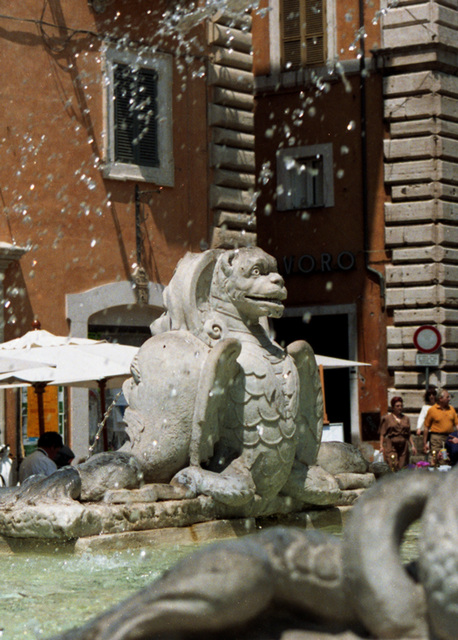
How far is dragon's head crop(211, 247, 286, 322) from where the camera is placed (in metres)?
5.09

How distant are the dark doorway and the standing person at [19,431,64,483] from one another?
11168 mm

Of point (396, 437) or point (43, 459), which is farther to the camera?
point (396, 437)

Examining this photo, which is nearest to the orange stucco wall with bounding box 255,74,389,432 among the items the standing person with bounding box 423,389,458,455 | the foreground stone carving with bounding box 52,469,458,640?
the standing person with bounding box 423,389,458,455

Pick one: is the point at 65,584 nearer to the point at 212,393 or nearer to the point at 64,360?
the point at 212,393

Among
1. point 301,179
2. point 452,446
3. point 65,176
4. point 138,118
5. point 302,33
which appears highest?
point 302,33

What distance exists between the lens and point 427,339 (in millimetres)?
16922

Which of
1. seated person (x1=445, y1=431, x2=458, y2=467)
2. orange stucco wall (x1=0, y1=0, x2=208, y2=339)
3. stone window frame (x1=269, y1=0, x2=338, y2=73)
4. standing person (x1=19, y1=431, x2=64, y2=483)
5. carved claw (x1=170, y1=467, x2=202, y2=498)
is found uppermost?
stone window frame (x1=269, y1=0, x2=338, y2=73)

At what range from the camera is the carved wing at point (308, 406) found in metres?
5.20

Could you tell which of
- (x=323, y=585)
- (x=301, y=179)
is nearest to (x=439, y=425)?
(x=301, y=179)

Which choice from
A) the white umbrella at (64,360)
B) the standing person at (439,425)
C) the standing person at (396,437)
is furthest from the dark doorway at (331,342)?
the white umbrella at (64,360)

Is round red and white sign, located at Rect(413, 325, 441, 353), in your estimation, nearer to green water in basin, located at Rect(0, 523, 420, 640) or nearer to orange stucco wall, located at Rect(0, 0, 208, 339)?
orange stucco wall, located at Rect(0, 0, 208, 339)

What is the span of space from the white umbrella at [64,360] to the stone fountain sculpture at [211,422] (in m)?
4.09

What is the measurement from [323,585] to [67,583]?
6.49ft

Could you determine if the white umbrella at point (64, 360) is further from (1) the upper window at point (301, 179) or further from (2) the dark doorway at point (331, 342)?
(1) the upper window at point (301, 179)
